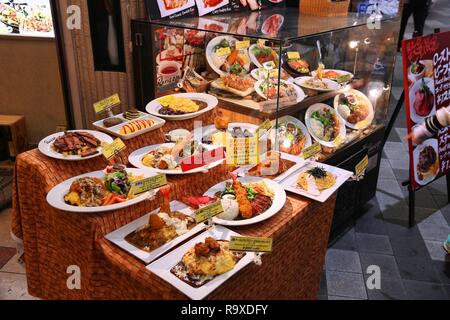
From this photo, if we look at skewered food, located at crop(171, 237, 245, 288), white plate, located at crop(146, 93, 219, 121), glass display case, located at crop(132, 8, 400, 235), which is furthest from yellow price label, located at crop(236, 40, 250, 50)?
skewered food, located at crop(171, 237, 245, 288)

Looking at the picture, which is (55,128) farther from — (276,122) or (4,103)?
(276,122)

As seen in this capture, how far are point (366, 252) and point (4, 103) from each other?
4.02m

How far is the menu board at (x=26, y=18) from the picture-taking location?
4.07 m

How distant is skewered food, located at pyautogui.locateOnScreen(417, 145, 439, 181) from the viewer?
3578 mm

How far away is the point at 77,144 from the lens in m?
2.34

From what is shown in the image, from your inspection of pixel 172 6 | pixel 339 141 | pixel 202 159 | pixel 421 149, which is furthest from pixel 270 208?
pixel 421 149

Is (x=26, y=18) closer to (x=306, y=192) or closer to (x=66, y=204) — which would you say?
(x=66, y=204)

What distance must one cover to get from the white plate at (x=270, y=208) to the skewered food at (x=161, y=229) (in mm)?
167

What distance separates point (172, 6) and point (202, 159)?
1336 mm

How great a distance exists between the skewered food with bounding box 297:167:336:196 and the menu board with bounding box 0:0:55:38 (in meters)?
3.12

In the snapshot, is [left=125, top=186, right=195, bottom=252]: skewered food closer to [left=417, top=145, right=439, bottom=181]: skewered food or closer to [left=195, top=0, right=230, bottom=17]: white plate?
[left=195, top=0, right=230, bottom=17]: white plate

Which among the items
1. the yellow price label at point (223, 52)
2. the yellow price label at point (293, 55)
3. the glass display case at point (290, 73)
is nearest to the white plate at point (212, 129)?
the glass display case at point (290, 73)

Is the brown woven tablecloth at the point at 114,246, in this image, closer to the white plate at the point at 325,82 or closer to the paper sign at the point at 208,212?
the paper sign at the point at 208,212
